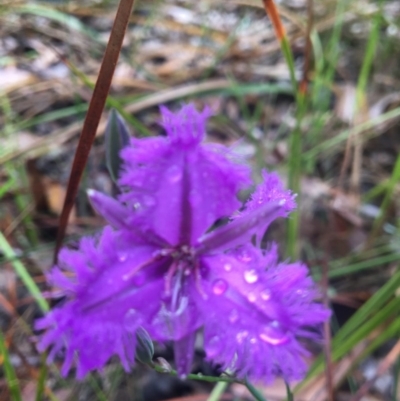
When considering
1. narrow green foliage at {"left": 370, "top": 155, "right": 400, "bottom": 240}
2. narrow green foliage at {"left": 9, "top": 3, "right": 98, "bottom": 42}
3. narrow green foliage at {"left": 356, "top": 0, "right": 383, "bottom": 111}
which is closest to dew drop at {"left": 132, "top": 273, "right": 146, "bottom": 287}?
narrow green foliage at {"left": 370, "top": 155, "right": 400, "bottom": 240}

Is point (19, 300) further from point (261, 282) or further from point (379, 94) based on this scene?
point (379, 94)

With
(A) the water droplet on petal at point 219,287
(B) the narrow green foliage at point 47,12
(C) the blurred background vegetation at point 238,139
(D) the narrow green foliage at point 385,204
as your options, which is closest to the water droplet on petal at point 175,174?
(A) the water droplet on petal at point 219,287

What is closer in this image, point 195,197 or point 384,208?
point 195,197

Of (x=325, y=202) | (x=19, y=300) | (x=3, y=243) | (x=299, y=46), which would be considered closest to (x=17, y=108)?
(x=19, y=300)

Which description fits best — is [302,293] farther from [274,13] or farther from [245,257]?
[274,13]

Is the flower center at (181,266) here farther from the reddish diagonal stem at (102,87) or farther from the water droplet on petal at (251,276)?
the reddish diagonal stem at (102,87)

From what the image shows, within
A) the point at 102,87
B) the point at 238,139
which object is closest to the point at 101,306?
the point at 102,87
